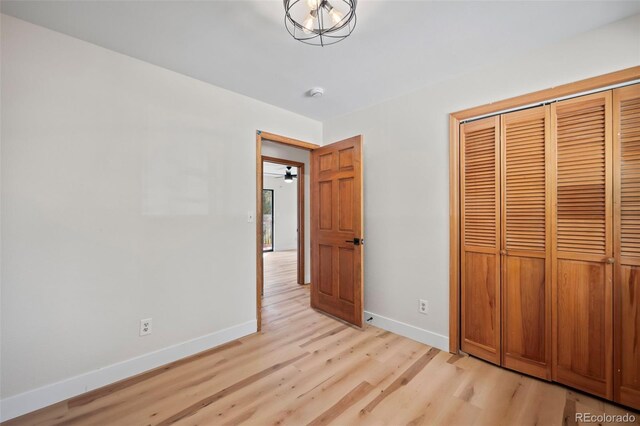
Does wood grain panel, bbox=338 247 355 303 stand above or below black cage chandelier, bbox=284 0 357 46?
below

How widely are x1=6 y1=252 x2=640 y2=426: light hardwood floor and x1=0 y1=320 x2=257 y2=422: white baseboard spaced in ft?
0.19

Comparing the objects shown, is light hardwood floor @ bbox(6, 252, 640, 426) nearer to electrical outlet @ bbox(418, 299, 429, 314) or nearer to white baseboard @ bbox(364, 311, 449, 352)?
white baseboard @ bbox(364, 311, 449, 352)

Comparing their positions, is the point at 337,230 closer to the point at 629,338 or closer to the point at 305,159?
the point at 305,159

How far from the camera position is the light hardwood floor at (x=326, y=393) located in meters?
1.60

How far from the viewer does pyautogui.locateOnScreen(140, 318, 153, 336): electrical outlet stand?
2.09 metres

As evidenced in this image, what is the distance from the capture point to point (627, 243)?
Answer: 5.37 ft

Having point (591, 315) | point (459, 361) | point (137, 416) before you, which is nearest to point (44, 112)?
point (137, 416)

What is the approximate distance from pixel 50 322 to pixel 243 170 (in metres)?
1.82

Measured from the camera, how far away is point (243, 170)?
2.71m

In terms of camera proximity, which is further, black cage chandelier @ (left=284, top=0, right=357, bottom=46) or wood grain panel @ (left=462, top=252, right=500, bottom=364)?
wood grain panel @ (left=462, top=252, right=500, bottom=364)

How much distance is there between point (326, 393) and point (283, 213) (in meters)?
7.34

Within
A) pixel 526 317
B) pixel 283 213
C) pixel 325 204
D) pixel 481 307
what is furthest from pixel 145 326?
pixel 283 213

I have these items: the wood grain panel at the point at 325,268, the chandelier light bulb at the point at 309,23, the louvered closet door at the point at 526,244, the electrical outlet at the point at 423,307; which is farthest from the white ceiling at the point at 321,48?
the electrical outlet at the point at 423,307

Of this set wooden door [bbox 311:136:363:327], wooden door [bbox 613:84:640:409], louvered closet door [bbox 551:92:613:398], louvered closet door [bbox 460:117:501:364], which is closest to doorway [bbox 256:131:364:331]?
wooden door [bbox 311:136:363:327]
